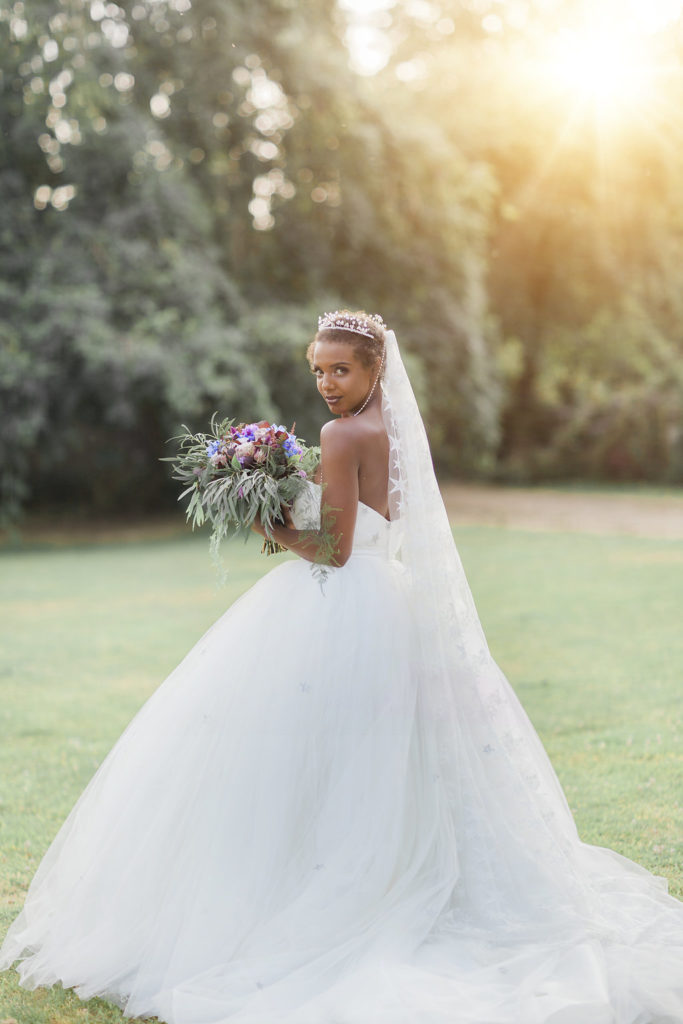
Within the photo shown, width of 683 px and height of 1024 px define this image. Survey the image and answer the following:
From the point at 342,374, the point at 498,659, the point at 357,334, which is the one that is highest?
the point at 357,334

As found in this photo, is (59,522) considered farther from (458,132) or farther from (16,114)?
(458,132)

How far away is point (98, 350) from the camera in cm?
1622

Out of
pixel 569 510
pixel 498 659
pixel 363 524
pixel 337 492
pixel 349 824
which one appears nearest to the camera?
pixel 349 824

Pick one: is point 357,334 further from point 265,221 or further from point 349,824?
point 265,221

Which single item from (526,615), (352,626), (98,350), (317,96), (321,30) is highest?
(321,30)

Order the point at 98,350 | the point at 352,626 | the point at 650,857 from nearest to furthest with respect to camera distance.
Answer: the point at 352,626
the point at 650,857
the point at 98,350

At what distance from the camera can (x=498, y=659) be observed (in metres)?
8.46

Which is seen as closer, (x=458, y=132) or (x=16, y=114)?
(x=16, y=114)

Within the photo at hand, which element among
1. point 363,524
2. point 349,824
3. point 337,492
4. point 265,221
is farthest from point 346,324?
point 265,221

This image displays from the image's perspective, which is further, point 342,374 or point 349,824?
point 342,374

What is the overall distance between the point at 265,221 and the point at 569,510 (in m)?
8.39

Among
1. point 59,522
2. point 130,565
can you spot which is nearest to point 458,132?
point 59,522

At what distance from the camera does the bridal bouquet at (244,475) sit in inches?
139

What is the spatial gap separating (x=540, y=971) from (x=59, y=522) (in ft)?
64.6
